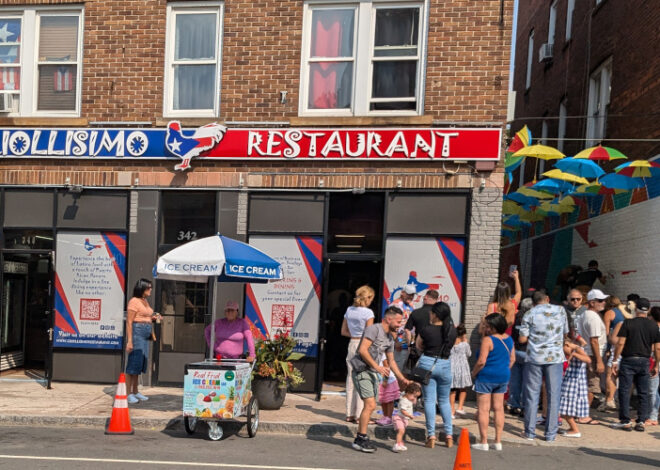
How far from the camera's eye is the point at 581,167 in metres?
11.6

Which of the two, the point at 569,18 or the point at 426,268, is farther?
the point at 569,18

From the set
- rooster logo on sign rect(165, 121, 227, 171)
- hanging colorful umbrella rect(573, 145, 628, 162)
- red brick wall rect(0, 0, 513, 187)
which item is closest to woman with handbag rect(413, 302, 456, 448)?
red brick wall rect(0, 0, 513, 187)

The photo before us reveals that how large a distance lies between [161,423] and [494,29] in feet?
25.2

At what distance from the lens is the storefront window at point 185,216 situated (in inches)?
458

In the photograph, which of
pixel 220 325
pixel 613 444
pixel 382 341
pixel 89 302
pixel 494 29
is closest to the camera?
pixel 382 341

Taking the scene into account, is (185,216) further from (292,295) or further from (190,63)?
(190,63)

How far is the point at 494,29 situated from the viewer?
35.9 feet

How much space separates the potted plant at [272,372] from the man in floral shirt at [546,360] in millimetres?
3213

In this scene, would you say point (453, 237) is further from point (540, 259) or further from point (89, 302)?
point (540, 259)

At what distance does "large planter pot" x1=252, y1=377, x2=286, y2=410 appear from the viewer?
9.55 metres

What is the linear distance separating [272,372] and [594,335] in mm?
4539

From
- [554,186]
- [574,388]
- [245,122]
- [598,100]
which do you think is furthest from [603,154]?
[245,122]

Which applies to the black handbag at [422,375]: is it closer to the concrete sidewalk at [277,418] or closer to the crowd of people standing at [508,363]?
the crowd of people standing at [508,363]

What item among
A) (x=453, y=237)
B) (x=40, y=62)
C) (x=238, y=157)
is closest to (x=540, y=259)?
(x=453, y=237)
